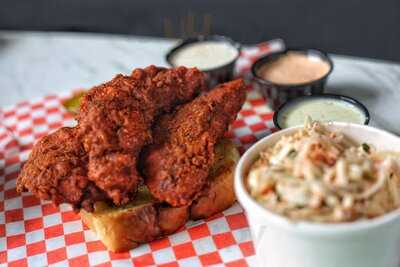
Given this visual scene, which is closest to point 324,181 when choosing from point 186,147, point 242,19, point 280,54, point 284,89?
point 186,147

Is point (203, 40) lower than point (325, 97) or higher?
lower

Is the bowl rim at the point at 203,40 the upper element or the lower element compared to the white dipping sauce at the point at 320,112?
lower

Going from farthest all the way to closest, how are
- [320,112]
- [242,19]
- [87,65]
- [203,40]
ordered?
[242,19] < [87,65] < [203,40] < [320,112]

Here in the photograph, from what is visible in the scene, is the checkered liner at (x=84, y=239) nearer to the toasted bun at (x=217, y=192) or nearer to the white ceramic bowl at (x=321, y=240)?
the toasted bun at (x=217, y=192)

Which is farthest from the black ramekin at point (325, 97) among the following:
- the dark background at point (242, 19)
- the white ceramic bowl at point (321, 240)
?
the dark background at point (242, 19)

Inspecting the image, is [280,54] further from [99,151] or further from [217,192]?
[99,151]

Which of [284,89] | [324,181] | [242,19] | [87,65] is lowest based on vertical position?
[242,19]

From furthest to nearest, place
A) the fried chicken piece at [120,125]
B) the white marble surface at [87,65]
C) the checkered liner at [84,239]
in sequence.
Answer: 1. the white marble surface at [87,65]
2. the checkered liner at [84,239]
3. the fried chicken piece at [120,125]
